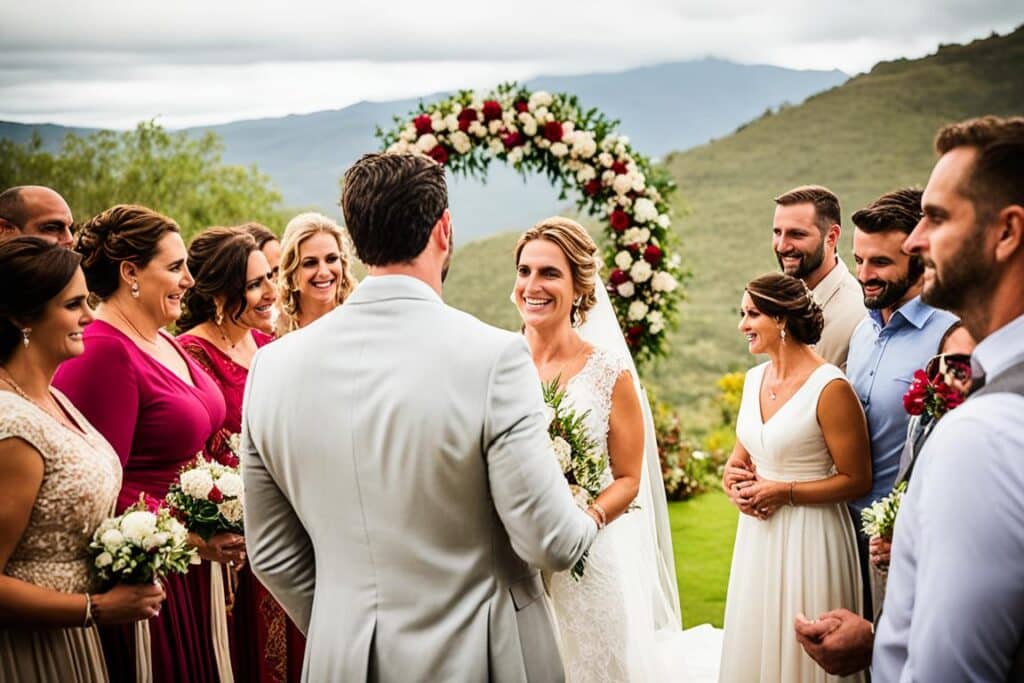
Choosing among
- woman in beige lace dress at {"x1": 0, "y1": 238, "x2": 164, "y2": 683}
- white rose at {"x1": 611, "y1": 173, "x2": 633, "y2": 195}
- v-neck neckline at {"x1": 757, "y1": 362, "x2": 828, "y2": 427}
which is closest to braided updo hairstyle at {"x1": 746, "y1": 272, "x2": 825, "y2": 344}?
v-neck neckline at {"x1": 757, "y1": 362, "x2": 828, "y2": 427}

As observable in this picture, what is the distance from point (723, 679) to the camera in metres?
3.81

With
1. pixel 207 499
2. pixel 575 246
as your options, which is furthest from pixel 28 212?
pixel 575 246

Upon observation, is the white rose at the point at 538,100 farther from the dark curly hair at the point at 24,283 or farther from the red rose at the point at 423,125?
the dark curly hair at the point at 24,283

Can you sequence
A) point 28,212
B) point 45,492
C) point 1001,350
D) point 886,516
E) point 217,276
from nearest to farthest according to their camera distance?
1. point 1001,350
2. point 45,492
3. point 886,516
4. point 28,212
5. point 217,276

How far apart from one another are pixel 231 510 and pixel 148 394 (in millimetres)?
541

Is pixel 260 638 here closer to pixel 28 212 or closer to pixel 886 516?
pixel 28 212

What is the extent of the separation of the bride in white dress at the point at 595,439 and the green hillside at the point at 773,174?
9305 mm

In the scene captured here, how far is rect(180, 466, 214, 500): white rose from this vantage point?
3049 millimetres

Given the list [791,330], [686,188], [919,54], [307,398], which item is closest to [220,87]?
[686,188]

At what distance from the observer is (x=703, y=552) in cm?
729

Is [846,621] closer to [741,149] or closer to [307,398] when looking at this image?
[307,398]

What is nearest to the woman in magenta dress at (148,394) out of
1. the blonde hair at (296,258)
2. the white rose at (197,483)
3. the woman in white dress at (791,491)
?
the white rose at (197,483)

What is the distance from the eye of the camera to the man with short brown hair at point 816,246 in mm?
4500

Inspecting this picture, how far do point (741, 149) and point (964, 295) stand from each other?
1576 centimetres
